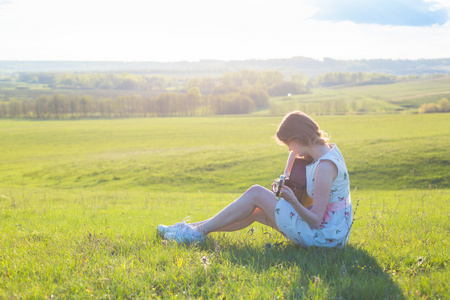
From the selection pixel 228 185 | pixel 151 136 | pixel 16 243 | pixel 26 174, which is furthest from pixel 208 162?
pixel 151 136

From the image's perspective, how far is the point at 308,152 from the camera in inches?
183

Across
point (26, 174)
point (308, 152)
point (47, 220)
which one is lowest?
point (26, 174)

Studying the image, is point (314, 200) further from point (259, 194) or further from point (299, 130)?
point (299, 130)

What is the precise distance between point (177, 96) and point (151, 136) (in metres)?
55.1

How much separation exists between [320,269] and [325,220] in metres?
0.87

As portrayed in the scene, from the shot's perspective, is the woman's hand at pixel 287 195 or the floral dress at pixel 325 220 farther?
the floral dress at pixel 325 220

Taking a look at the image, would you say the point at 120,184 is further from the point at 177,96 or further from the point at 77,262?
the point at 177,96

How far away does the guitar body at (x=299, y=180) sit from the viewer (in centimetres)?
484

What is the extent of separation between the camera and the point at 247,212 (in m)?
4.88

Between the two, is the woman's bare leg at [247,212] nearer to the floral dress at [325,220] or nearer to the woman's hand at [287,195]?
the floral dress at [325,220]

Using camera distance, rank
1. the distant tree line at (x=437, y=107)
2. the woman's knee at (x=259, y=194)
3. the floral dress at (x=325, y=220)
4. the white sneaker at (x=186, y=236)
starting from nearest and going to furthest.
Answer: the floral dress at (x=325, y=220) < the woman's knee at (x=259, y=194) < the white sneaker at (x=186, y=236) < the distant tree line at (x=437, y=107)

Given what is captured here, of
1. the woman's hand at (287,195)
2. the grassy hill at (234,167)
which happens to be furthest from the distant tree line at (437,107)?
the woman's hand at (287,195)

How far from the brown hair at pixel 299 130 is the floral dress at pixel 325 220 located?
0.31 meters

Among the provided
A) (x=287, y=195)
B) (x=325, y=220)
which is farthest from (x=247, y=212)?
(x=325, y=220)
